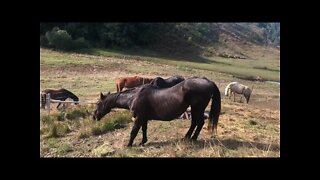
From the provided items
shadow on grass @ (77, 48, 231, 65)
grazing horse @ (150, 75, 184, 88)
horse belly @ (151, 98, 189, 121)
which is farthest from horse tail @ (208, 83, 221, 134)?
shadow on grass @ (77, 48, 231, 65)

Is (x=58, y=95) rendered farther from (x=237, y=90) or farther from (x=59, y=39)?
(x=237, y=90)

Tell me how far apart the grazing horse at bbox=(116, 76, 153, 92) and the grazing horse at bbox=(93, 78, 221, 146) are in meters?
0.41

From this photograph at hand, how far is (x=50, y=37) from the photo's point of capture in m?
7.76

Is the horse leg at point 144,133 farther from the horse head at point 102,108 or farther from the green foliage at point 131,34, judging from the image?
the green foliage at point 131,34

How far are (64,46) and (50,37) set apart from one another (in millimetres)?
423

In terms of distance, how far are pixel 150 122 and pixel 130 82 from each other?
0.87 meters

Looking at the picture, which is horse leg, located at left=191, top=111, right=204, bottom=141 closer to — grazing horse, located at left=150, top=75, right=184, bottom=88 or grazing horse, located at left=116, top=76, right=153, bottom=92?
grazing horse, located at left=150, top=75, right=184, bottom=88

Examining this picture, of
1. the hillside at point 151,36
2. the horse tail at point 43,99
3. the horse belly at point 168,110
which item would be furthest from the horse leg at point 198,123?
the horse tail at point 43,99

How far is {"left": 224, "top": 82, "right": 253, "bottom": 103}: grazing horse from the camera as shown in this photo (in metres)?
7.35

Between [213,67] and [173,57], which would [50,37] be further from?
[213,67]

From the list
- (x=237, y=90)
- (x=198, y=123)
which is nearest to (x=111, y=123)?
(x=198, y=123)

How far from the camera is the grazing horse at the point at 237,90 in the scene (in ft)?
24.1

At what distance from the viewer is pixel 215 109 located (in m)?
6.48

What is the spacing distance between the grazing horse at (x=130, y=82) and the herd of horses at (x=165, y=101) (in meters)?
0.02
